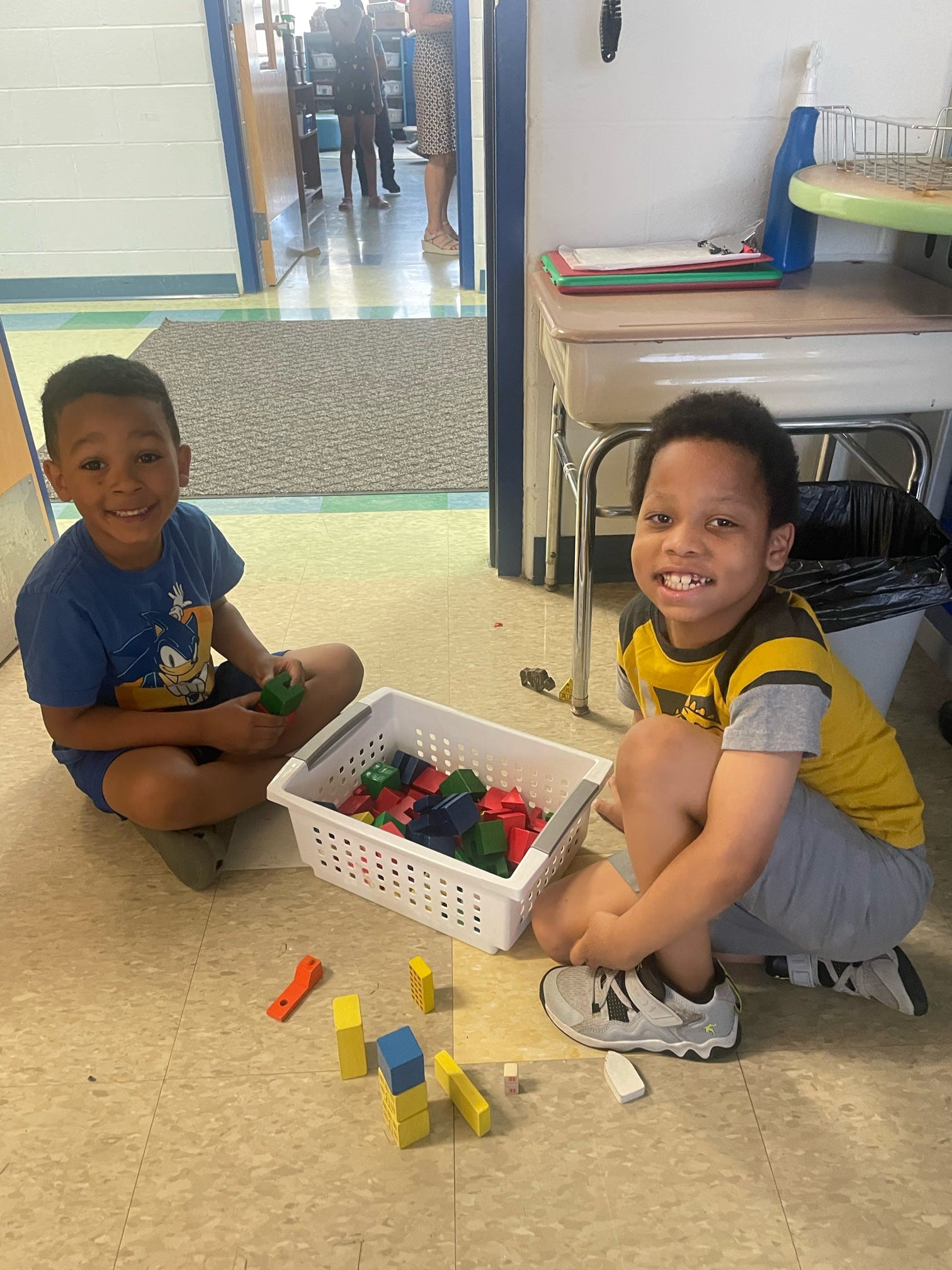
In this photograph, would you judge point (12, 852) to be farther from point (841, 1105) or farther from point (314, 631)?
point (841, 1105)

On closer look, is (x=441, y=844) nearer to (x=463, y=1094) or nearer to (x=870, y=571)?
(x=463, y=1094)

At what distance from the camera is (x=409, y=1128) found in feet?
2.75

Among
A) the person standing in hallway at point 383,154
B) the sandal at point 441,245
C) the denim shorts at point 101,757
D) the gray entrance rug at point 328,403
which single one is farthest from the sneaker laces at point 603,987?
the person standing in hallway at point 383,154

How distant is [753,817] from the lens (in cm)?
81

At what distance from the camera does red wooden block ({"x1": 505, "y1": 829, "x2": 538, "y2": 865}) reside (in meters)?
1.14

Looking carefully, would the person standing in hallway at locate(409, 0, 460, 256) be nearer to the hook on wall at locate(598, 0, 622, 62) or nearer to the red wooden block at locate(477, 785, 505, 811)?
the hook on wall at locate(598, 0, 622, 62)

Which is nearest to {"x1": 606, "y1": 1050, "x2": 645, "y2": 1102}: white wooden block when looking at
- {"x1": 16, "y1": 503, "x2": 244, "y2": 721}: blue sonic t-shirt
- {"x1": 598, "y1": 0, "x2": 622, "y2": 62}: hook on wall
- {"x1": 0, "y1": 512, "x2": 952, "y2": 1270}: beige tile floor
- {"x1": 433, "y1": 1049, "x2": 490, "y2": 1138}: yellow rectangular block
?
{"x1": 0, "y1": 512, "x2": 952, "y2": 1270}: beige tile floor

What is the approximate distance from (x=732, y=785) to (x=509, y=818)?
1.34 ft

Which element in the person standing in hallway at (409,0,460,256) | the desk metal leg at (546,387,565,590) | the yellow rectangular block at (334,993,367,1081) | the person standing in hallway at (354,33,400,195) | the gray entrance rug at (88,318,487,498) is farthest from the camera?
the person standing in hallway at (354,33,400,195)

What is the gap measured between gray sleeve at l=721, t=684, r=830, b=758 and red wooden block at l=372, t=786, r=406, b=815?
55 centimetres

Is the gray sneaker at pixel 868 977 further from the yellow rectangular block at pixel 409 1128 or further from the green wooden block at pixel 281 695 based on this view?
the green wooden block at pixel 281 695

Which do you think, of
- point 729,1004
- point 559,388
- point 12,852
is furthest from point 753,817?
point 12,852

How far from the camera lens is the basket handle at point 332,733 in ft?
3.78

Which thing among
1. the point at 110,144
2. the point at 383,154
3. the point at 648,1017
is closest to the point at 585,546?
the point at 648,1017
